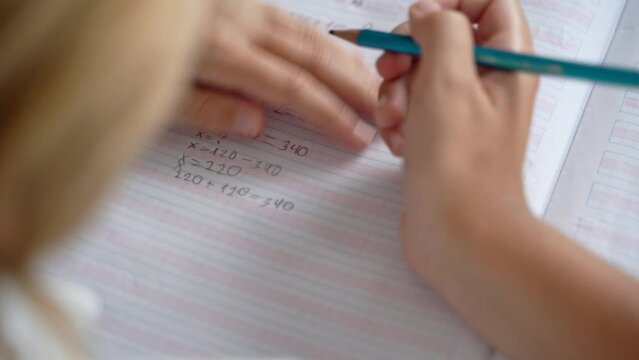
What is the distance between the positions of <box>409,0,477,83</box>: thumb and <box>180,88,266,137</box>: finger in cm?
13

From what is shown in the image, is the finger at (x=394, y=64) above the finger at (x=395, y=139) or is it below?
above

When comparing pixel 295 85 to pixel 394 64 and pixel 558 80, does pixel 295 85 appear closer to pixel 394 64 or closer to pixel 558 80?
pixel 394 64

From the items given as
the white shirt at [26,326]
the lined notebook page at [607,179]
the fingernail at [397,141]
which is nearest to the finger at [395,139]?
the fingernail at [397,141]

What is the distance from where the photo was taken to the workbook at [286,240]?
42cm

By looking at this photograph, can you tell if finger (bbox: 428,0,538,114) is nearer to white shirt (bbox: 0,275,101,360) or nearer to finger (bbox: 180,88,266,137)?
finger (bbox: 180,88,266,137)

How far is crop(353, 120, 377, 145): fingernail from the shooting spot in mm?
496

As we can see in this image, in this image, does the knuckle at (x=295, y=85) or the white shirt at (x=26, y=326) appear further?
the knuckle at (x=295, y=85)

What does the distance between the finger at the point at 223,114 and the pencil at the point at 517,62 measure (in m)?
0.08

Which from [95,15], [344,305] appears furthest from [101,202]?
[344,305]

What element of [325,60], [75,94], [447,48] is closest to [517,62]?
[447,48]

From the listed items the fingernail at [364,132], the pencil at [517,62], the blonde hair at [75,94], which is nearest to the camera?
the blonde hair at [75,94]

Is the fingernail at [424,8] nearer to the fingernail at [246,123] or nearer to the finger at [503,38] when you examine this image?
the finger at [503,38]

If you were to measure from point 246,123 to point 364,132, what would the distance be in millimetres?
84

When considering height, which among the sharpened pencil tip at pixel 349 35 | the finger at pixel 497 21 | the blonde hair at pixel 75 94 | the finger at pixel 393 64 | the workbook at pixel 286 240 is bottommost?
the workbook at pixel 286 240
